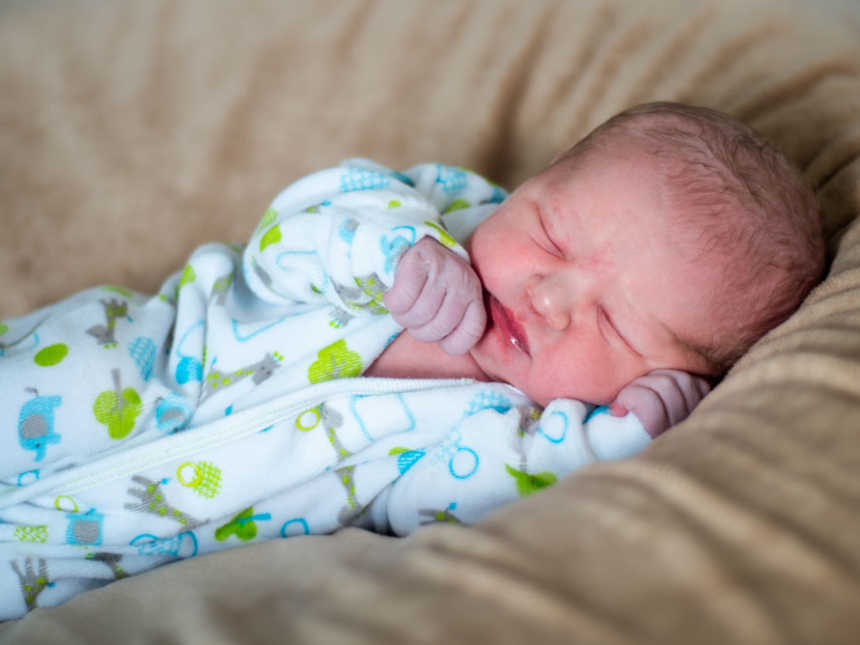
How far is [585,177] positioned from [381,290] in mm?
318

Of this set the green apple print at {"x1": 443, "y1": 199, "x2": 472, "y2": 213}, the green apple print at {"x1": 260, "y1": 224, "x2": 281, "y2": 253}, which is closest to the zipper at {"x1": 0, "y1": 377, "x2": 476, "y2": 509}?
the green apple print at {"x1": 260, "y1": 224, "x2": 281, "y2": 253}

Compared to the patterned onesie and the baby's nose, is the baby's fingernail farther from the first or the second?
the baby's nose

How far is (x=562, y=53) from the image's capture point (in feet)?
5.28

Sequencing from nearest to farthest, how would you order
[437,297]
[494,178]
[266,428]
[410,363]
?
[437,297], [266,428], [410,363], [494,178]

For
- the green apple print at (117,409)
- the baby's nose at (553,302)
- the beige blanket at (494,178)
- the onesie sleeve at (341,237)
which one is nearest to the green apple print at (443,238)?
the onesie sleeve at (341,237)

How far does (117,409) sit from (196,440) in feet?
0.47

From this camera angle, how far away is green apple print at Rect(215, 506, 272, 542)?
1.15 meters

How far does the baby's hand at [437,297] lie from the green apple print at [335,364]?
155mm

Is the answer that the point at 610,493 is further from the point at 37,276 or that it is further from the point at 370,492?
the point at 37,276

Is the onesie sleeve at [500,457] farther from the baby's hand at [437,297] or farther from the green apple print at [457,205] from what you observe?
the green apple print at [457,205]

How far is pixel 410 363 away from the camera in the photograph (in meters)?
1.23

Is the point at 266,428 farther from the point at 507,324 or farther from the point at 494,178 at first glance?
A: the point at 494,178

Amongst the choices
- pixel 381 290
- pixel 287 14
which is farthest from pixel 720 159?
pixel 287 14

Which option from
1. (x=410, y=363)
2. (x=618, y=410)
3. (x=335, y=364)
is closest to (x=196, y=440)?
(x=335, y=364)
